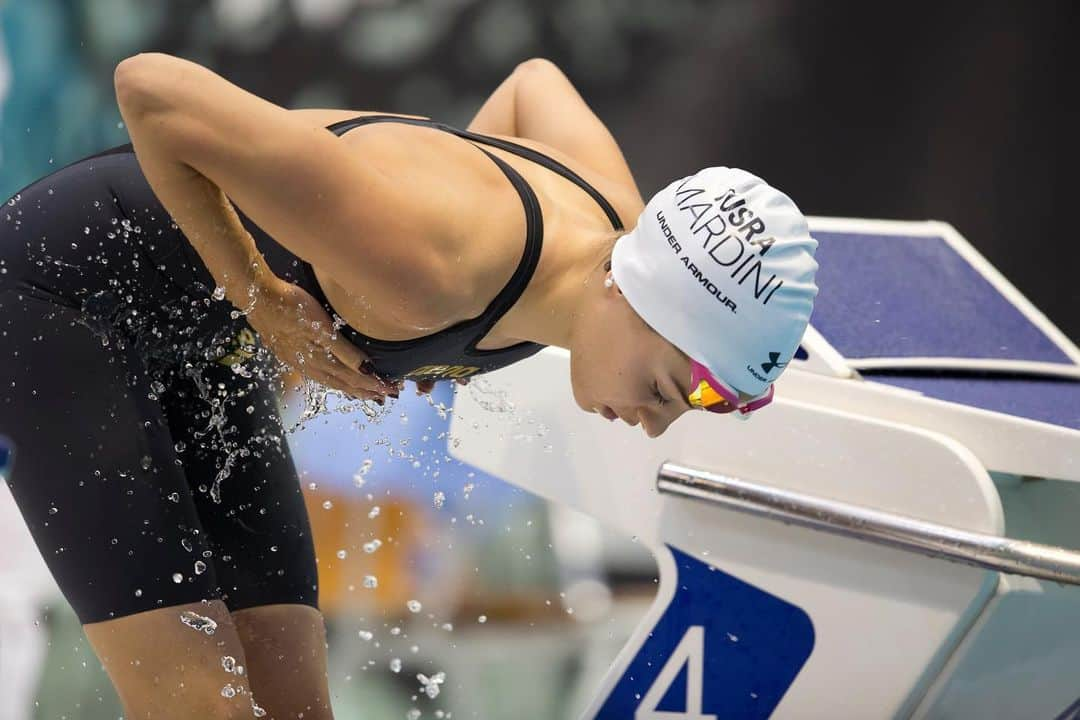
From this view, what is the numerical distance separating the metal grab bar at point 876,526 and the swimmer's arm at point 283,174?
751mm

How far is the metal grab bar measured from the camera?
157 centimetres

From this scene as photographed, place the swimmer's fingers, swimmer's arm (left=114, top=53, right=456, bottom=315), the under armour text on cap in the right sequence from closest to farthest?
swimmer's arm (left=114, top=53, right=456, bottom=315) → the under armour text on cap → the swimmer's fingers

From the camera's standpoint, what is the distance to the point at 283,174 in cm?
111

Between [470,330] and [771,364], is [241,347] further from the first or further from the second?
[771,364]

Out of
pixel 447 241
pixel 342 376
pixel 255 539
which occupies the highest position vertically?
pixel 447 241

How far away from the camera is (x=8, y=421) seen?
4.36 ft

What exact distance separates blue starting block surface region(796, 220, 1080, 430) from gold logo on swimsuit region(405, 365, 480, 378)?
Result: 615 millimetres

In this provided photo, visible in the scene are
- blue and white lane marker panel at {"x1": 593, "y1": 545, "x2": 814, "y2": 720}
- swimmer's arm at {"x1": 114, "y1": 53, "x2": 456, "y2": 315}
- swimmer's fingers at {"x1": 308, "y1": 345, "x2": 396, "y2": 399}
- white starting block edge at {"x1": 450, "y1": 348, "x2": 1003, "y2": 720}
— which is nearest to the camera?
swimmer's arm at {"x1": 114, "y1": 53, "x2": 456, "y2": 315}

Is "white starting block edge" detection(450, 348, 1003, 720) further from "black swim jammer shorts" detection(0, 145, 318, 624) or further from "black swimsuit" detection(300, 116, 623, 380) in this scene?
"black swim jammer shorts" detection(0, 145, 318, 624)

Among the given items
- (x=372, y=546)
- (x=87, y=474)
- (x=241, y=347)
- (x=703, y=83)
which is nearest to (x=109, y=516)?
(x=87, y=474)

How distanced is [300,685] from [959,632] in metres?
0.92

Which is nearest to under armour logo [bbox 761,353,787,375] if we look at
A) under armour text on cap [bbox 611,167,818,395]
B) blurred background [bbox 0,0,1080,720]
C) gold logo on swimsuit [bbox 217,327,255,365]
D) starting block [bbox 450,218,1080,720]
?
under armour text on cap [bbox 611,167,818,395]

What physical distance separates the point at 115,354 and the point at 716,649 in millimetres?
1000

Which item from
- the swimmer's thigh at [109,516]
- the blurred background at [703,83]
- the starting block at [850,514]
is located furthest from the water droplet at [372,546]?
the swimmer's thigh at [109,516]
